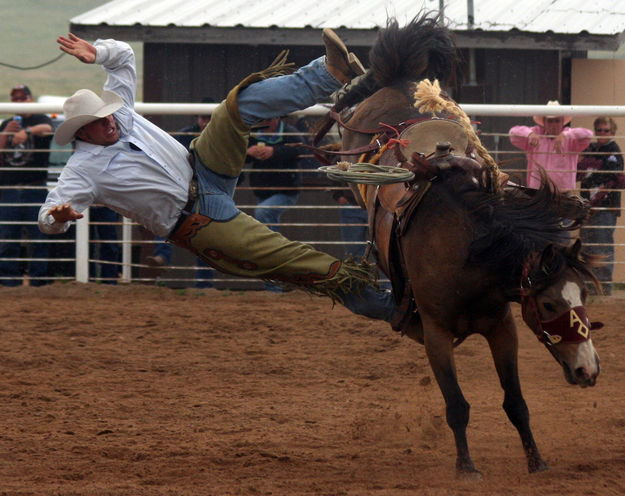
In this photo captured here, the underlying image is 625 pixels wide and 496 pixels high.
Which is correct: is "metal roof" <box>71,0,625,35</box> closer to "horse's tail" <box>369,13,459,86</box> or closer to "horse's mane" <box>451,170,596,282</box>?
"horse's tail" <box>369,13,459,86</box>

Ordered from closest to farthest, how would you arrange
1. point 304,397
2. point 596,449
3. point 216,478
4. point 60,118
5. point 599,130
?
point 216,478, point 596,449, point 304,397, point 599,130, point 60,118

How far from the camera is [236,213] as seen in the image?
5137 millimetres

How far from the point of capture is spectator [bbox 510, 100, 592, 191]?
27.7ft

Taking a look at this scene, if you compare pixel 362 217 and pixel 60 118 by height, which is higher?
pixel 60 118

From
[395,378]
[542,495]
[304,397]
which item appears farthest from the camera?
[395,378]

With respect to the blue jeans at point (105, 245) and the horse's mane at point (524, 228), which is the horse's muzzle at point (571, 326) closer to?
the horse's mane at point (524, 228)

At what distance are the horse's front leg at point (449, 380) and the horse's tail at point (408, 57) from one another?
1.98 metres

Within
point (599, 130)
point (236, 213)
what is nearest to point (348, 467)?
point (236, 213)

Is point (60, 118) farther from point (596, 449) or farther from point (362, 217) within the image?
point (596, 449)

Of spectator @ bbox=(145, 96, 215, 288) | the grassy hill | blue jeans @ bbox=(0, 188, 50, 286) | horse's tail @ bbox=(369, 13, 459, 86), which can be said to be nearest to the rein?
horse's tail @ bbox=(369, 13, 459, 86)

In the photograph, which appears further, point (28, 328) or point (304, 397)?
point (28, 328)

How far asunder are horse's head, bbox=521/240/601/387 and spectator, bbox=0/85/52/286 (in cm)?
576

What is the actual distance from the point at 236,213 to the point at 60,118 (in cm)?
585

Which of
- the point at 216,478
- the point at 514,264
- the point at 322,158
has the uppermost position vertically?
the point at 322,158
